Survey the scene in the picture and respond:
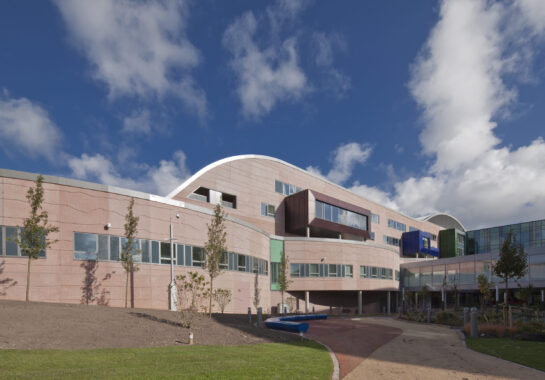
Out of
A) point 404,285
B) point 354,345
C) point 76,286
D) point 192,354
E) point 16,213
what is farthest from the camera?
point 404,285

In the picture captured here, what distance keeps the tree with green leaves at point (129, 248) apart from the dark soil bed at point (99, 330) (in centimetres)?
385

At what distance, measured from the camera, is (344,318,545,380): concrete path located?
10469 millimetres

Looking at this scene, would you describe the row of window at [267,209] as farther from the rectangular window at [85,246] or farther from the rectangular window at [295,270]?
the rectangular window at [85,246]

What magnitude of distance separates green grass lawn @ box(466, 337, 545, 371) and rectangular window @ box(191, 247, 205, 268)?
1685 cm

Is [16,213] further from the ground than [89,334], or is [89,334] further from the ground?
[16,213]

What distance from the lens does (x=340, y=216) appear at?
4878 centimetres

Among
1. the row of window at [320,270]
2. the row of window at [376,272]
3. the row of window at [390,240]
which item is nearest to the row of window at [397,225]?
the row of window at [390,240]

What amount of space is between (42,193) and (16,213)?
1.61 m

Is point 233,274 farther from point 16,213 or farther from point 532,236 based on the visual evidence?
point 532,236

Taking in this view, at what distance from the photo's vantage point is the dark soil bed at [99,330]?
453 inches

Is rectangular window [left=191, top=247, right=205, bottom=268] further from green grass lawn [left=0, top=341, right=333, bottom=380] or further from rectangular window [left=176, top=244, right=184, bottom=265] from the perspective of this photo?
green grass lawn [left=0, top=341, right=333, bottom=380]

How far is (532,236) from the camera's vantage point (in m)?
75.9

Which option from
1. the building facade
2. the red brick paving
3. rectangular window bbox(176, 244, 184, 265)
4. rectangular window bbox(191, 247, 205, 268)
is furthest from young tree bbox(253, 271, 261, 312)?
the red brick paving

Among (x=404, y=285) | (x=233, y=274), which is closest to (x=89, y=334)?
(x=233, y=274)
